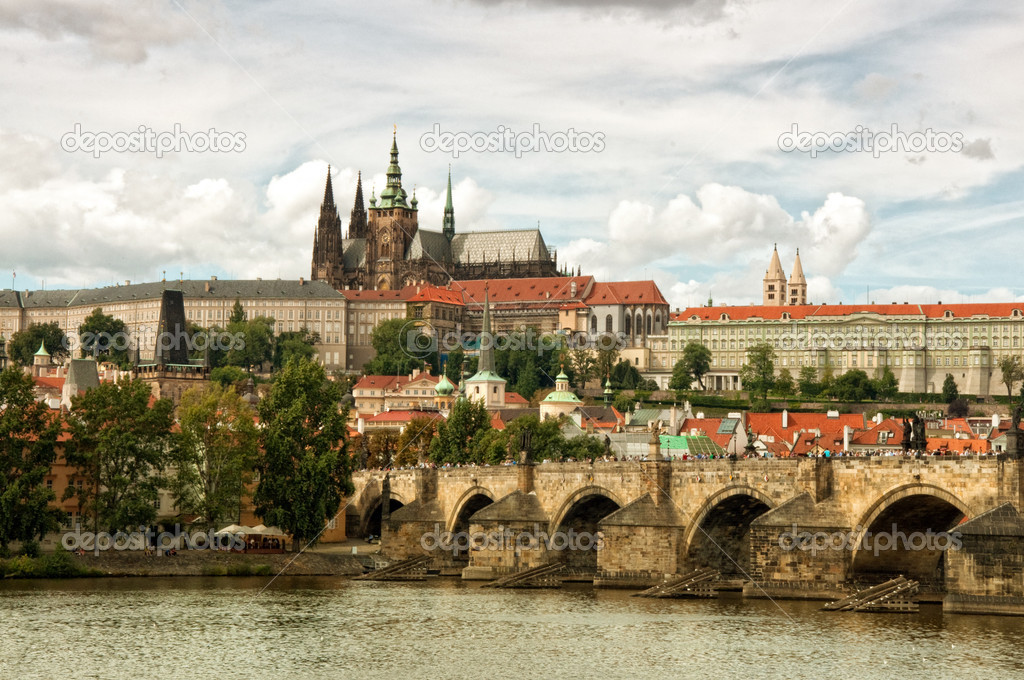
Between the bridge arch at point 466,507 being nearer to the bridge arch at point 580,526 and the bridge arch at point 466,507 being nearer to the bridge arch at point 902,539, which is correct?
the bridge arch at point 580,526

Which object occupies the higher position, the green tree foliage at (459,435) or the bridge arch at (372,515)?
the green tree foliage at (459,435)

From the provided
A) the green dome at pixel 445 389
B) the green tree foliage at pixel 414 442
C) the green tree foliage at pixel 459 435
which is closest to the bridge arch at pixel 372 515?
the green tree foliage at pixel 459 435

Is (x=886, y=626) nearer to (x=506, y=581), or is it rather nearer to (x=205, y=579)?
(x=506, y=581)

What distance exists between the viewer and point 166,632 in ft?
169

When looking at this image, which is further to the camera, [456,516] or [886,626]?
[456,516]

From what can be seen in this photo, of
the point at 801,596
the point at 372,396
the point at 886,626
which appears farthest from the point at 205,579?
the point at 372,396

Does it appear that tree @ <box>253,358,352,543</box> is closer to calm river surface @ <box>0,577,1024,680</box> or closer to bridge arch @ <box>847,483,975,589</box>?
calm river surface @ <box>0,577,1024,680</box>

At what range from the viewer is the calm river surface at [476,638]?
44250 millimetres

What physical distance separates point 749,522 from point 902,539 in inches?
329

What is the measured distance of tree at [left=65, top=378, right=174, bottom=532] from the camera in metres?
71.6

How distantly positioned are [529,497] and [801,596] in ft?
56.2

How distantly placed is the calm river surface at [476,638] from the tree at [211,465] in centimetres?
1385

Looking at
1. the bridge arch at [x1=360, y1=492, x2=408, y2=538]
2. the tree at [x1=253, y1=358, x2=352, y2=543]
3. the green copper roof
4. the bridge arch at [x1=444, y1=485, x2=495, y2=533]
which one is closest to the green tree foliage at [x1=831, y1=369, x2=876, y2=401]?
the green copper roof

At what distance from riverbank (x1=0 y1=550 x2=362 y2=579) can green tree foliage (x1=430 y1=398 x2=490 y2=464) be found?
62.8ft
